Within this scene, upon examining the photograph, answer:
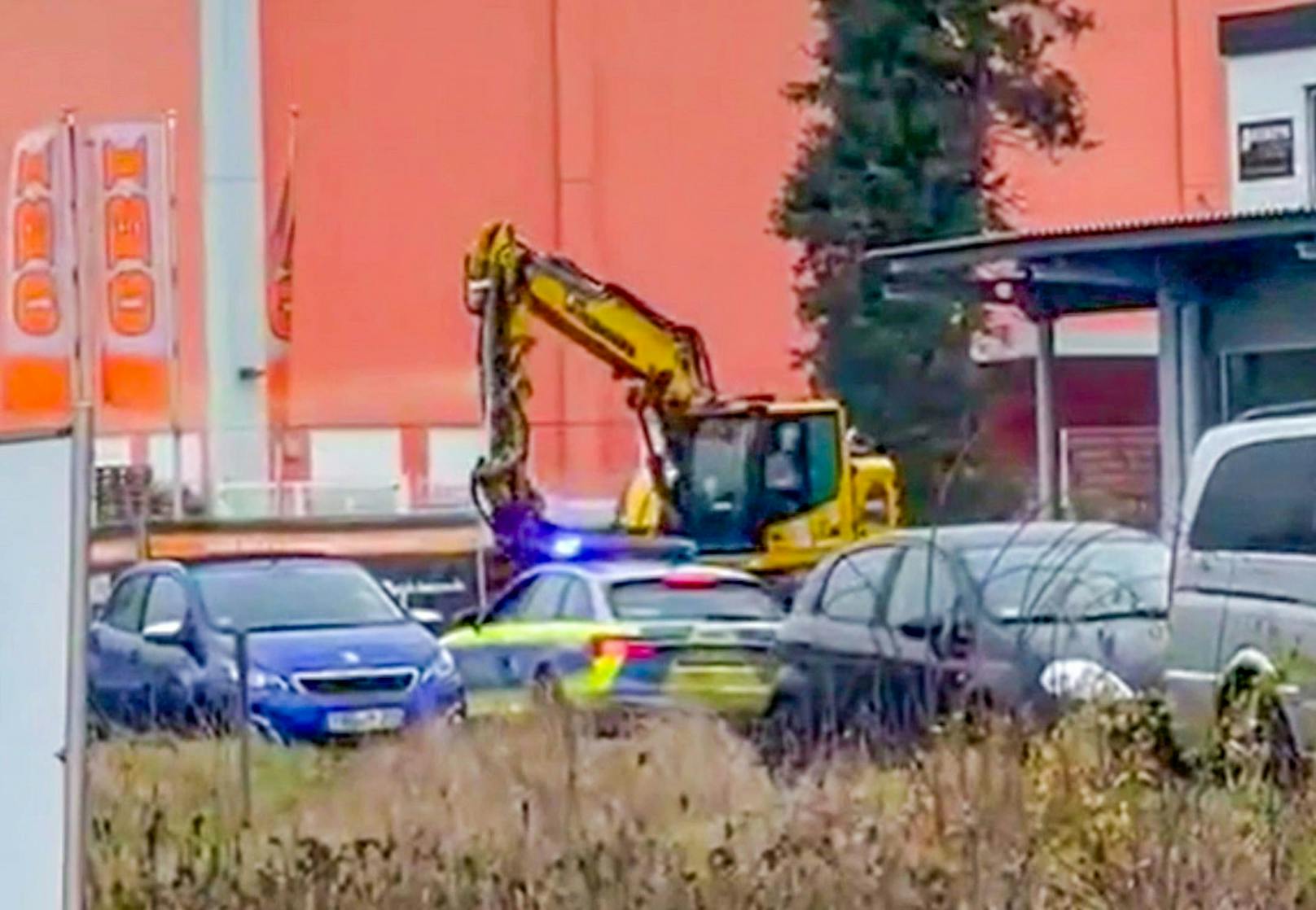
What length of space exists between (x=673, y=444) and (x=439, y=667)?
12.0 meters

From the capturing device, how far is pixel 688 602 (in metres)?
22.4

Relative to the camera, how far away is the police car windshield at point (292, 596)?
2272 centimetres

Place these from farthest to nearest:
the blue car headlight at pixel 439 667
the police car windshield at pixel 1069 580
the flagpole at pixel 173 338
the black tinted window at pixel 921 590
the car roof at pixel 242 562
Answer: the flagpole at pixel 173 338, the car roof at pixel 242 562, the blue car headlight at pixel 439 667, the black tinted window at pixel 921 590, the police car windshield at pixel 1069 580

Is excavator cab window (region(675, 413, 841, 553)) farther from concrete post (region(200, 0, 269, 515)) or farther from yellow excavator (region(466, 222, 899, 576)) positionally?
concrete post (region(200, 0, 269, 515))

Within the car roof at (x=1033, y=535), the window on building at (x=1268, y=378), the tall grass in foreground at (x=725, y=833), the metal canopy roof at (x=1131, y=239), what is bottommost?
the tall grass in foreground at (x=725, y=833)

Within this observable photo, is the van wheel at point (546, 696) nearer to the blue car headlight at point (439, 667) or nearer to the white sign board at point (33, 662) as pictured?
the white sign board at point (33, 662)

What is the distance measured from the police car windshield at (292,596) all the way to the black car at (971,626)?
16.1 feet

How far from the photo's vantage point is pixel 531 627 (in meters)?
22.6

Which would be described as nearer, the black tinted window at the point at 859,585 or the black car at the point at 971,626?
the black car at the point at 971,626

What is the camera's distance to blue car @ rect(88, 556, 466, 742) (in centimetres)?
1892

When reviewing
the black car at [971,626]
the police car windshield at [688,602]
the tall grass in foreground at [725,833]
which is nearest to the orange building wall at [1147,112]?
the police car windshield at [688,602]

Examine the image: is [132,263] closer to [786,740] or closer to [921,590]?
[921,590]

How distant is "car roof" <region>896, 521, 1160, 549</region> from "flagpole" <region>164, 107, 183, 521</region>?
18187mm

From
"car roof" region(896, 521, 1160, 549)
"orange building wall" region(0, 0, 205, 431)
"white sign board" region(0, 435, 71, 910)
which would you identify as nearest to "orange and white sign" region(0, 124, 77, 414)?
"orange building wall" region(0, 0, 205, 431)
